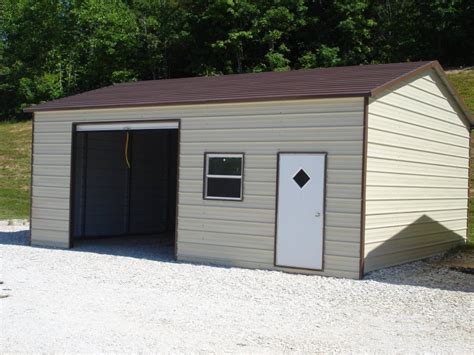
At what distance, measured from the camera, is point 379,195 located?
10438mm

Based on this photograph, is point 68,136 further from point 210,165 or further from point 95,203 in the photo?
point 210,165

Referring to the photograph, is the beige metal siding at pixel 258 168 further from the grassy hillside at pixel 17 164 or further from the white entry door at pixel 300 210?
the grassy hillside at pixel 17 164

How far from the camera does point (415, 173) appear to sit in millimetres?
11766

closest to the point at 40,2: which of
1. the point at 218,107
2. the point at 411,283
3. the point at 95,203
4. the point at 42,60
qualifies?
the point at 42,60

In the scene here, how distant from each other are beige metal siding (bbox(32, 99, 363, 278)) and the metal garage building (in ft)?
0.06

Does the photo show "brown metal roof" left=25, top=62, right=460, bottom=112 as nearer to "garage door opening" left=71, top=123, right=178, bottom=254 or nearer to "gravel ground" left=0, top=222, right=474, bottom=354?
"garage door opening" left=71, top=123, right=178, bottom=254

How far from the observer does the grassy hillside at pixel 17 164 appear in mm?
23641

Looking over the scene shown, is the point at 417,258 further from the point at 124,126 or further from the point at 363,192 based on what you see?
the point at 124,126

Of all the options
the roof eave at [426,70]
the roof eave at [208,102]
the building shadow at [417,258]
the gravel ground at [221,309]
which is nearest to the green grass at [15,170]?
the roof eave at [208,102]

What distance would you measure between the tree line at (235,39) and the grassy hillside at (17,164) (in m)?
5.05

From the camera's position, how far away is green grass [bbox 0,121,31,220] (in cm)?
2347

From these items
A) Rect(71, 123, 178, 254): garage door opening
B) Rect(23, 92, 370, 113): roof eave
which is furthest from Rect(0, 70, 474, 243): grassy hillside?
Rect(23, 92, 370, 113): roof eave

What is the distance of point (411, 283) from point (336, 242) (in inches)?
50.2

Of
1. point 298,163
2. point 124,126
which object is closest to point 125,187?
point 124,126
